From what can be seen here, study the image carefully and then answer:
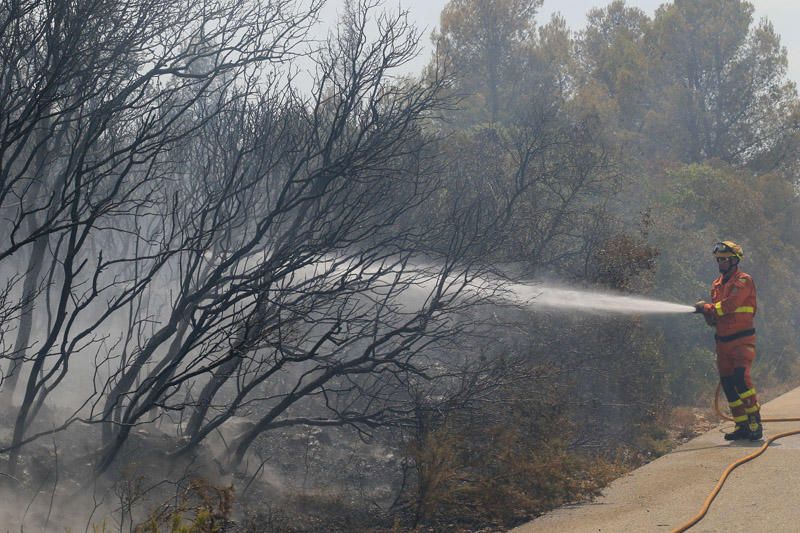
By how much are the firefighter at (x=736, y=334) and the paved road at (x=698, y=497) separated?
1.11 ft

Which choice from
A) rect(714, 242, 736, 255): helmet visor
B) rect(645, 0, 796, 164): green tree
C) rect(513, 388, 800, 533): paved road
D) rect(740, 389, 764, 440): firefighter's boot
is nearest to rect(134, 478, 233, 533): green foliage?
rect(513, 388, 800, 533): paved road

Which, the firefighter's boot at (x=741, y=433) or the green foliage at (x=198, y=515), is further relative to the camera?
the firefighter's boot at (x=741, y=433)

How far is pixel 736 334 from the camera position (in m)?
10.1

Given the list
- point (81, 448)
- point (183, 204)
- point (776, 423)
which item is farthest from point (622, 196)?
point (81, 448)

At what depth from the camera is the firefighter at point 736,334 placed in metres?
9.99

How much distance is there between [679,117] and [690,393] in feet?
66.9

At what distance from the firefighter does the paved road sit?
0.34 metres

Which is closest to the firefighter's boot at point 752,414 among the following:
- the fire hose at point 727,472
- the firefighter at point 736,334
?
the firefighter at point 736,334

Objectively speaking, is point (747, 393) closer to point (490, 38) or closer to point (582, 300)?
point (582, 300)

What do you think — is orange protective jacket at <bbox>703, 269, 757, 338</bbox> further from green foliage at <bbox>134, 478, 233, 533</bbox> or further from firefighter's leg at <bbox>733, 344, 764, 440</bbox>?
green foliage at <bbox>134, 478, 233, 533</bbox>

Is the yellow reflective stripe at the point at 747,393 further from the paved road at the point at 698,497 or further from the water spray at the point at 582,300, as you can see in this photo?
the water spray at the point at 582,300

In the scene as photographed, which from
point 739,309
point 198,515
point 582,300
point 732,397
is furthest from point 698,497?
point 582,300

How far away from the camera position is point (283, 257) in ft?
25.0

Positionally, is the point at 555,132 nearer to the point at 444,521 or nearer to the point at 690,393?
the point at 690,393
